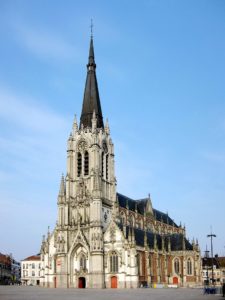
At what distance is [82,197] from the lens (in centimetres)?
7631

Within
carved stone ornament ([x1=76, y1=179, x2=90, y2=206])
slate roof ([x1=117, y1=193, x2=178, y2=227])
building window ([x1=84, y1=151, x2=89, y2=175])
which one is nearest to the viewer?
carved stone ornament ([x1=76, y1=179, x2=90, y2=206])

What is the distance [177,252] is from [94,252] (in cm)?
1950

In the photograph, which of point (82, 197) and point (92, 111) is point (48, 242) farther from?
point (92, 111)

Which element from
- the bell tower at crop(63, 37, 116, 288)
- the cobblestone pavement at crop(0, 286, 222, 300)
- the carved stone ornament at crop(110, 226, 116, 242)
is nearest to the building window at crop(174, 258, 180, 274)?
the bell tower at crop(63, 37, 116, 288)

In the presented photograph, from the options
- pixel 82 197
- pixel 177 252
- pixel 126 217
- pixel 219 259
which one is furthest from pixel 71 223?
pixel 219 259

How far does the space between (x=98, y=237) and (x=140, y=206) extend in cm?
2291

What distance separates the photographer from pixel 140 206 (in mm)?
91500

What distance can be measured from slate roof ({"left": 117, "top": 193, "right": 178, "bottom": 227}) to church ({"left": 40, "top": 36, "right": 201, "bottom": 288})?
1.21ft

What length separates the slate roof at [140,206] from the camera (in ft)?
278

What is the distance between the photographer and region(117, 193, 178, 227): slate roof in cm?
8483

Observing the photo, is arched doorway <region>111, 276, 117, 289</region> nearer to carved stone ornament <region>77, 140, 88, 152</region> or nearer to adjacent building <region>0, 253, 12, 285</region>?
carved stone ornament <region>77, 140, 88, 152</region>

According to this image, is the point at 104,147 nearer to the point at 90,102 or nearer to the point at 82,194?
the point at 90,102

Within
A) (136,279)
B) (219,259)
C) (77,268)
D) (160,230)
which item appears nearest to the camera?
(136,279)

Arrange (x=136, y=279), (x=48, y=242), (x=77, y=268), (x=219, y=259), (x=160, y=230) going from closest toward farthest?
(x=136, y=279)
(x=77, y=268)
(x=48, y=242)
(x=160, y=230)
(x=219, y=259)
